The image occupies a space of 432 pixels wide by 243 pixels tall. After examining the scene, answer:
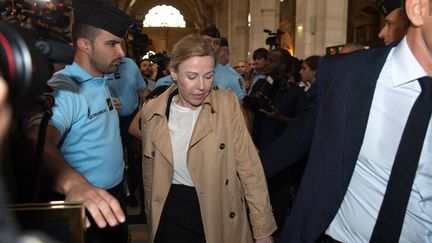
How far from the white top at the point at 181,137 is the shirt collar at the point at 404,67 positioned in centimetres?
120

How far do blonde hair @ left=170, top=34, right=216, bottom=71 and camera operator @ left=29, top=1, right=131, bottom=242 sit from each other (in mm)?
428

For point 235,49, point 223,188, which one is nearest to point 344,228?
point 223,188

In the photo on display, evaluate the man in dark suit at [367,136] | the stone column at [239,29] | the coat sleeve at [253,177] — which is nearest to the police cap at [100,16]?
the coat sleeve at [253,177]

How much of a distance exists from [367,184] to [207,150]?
3.14ft

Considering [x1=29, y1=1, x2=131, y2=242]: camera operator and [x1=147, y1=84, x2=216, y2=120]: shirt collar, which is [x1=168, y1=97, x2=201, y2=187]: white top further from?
[x1=29, y1=1, x2=131, y2=242]: camera operator

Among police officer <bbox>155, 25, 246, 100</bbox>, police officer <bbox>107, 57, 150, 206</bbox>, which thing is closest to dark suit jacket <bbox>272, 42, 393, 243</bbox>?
police officer <bbox>155, 25, 246, 100</bbox>

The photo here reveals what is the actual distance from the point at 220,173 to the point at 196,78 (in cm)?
58

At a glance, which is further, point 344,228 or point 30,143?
point 344,228

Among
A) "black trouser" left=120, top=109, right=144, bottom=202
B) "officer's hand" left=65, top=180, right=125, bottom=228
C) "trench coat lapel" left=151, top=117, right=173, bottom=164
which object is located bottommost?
"black trouser" left=120, top=109, right=144, bottom=202

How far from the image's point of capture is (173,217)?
234 cm

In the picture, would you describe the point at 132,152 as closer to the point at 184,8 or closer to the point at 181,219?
the point at 181,219

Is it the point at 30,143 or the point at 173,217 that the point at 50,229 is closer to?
the point at 30,143

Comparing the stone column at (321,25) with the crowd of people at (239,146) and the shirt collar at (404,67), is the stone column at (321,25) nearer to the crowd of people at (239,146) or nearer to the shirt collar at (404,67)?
the crowd of people at (239,146)

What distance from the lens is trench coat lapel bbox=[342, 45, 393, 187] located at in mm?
1476
